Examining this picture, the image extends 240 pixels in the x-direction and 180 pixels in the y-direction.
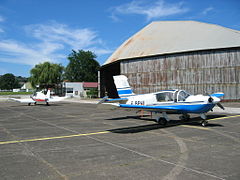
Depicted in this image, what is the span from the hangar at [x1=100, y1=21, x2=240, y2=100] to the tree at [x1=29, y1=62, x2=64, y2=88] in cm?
3443

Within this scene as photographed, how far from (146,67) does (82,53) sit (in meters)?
77.9

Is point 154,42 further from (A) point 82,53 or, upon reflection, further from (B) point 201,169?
(A) point 82,53

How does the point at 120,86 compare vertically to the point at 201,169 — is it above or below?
above

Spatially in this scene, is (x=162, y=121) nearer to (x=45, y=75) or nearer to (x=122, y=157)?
(x=122, y=157)

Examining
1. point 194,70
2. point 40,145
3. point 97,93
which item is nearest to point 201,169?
point 40,145

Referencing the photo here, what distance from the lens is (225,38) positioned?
99.5 feet

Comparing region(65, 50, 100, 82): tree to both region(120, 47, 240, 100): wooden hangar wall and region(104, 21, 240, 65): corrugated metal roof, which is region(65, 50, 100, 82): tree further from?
region(120, 47, 240, 100): wooden hangar wall

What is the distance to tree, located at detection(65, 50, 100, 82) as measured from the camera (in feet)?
340

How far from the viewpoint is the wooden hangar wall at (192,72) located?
28.5 metres

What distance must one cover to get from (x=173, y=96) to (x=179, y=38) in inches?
1030

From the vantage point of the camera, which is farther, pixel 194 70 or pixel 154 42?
pixel 154 42

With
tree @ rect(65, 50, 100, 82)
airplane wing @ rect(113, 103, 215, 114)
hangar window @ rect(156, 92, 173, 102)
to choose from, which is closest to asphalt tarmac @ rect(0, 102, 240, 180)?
airplane wing @ rect(113, 103, 215, 114)

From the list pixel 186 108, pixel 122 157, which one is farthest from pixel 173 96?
pixel 122 157

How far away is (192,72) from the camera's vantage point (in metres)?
30.7
